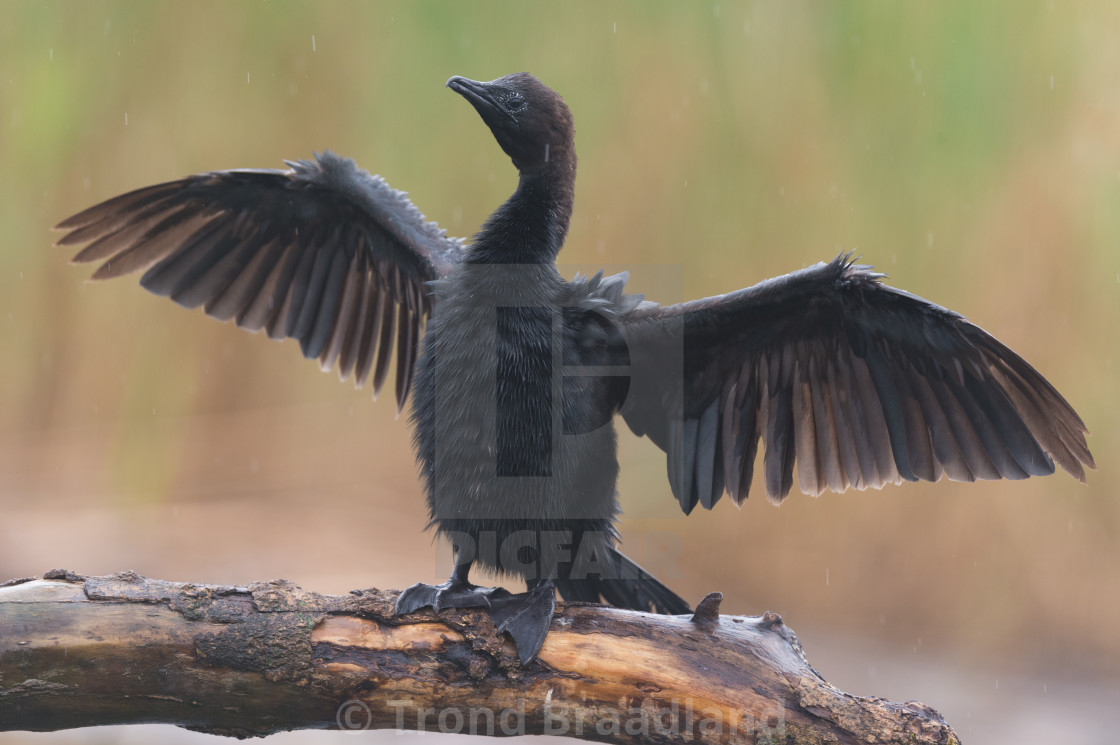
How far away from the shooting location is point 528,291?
2.45 m

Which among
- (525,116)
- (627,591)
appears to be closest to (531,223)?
(525,116)

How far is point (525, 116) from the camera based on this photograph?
2.51 metres

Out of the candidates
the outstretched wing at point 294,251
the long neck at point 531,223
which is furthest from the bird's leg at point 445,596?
the outstretched wing at point 294,251

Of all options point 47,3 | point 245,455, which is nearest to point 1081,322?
point 245,455

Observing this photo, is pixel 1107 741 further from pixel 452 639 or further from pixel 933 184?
pixel 452 639

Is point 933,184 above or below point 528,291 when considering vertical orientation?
above

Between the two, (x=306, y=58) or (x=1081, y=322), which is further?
(x=306, y=58)

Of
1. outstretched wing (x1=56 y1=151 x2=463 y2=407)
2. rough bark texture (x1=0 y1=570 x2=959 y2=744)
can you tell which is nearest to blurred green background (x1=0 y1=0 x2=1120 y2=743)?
outstretched wing (x1=56 y1=151 x2=463 y2=407)

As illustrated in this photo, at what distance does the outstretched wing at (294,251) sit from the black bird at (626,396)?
0.37 metres

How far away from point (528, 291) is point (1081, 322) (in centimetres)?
313

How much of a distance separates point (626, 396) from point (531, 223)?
545 mm

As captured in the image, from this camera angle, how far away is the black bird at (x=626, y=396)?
233 centimetres

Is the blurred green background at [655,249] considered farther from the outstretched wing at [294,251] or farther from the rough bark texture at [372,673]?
the rough bark texture at [372,673]

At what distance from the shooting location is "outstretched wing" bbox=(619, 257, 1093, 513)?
2.31 m
